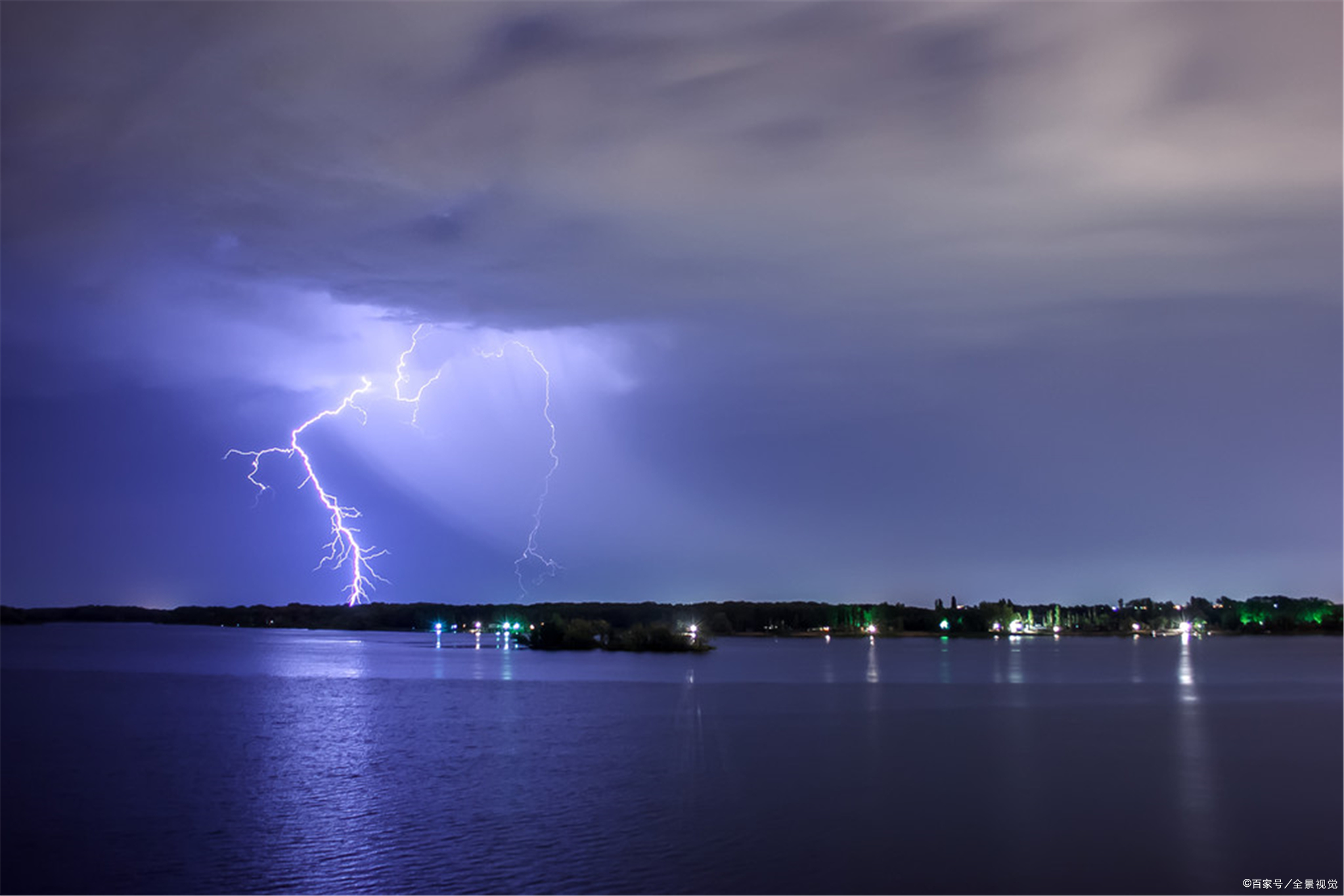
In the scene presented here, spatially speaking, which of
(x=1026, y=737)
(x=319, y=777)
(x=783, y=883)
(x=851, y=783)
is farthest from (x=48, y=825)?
(x=1026, y=737)

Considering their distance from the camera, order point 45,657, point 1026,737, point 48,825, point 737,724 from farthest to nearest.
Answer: point 45,657, point 737,724, point 1026,737, point 48,825

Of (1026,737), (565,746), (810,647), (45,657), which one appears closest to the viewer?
(565,746)

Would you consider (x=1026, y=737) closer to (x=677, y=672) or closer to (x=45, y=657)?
(x=677, y=672)

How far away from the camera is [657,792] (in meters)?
26.6

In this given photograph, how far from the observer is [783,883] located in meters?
18.3

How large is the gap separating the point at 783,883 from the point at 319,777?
1511 cm

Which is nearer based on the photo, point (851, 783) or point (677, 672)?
point (851, 783)

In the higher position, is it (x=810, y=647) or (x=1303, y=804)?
(x=1303, y=804)

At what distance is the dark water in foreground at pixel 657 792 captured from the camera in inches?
754

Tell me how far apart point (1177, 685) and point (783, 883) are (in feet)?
208

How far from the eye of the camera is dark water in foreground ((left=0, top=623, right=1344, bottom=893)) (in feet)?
62.8

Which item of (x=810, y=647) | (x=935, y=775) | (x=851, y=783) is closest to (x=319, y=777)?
(x=851, y=783)

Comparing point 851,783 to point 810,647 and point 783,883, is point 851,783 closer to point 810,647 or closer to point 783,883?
point 783,883

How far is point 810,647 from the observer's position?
17338cm
